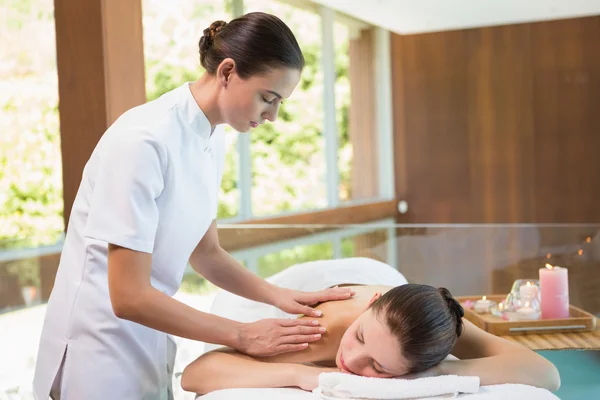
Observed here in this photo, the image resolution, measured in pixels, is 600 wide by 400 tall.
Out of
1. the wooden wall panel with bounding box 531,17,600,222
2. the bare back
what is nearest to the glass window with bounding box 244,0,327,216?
the wooden wall panel with bounding box 531,17,600,222

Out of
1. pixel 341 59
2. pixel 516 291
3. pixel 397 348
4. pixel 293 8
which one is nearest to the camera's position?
pixel 397 348

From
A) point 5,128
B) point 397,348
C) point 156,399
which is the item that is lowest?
point 156,399

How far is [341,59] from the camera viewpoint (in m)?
7.63

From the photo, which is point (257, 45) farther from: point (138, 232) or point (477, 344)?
point (477, 344)

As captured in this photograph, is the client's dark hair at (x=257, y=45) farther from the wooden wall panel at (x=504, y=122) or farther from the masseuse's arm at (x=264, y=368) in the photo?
the wooden wall panel at (x=504, y=122)

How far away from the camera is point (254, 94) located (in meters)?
1.55

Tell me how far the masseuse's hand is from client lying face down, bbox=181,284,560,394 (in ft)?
0.33

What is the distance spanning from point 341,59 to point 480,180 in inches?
70.4

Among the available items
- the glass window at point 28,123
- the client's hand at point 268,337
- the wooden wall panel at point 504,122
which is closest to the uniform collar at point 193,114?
the client's hand at point 268,337

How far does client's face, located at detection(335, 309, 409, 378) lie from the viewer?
147 cm

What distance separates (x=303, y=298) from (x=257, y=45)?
2.07 feet

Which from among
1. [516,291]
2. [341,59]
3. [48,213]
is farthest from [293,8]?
[516,291]

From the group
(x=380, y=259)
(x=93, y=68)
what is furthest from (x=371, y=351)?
(x=93, y=68)

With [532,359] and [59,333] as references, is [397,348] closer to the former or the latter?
[532,359]
